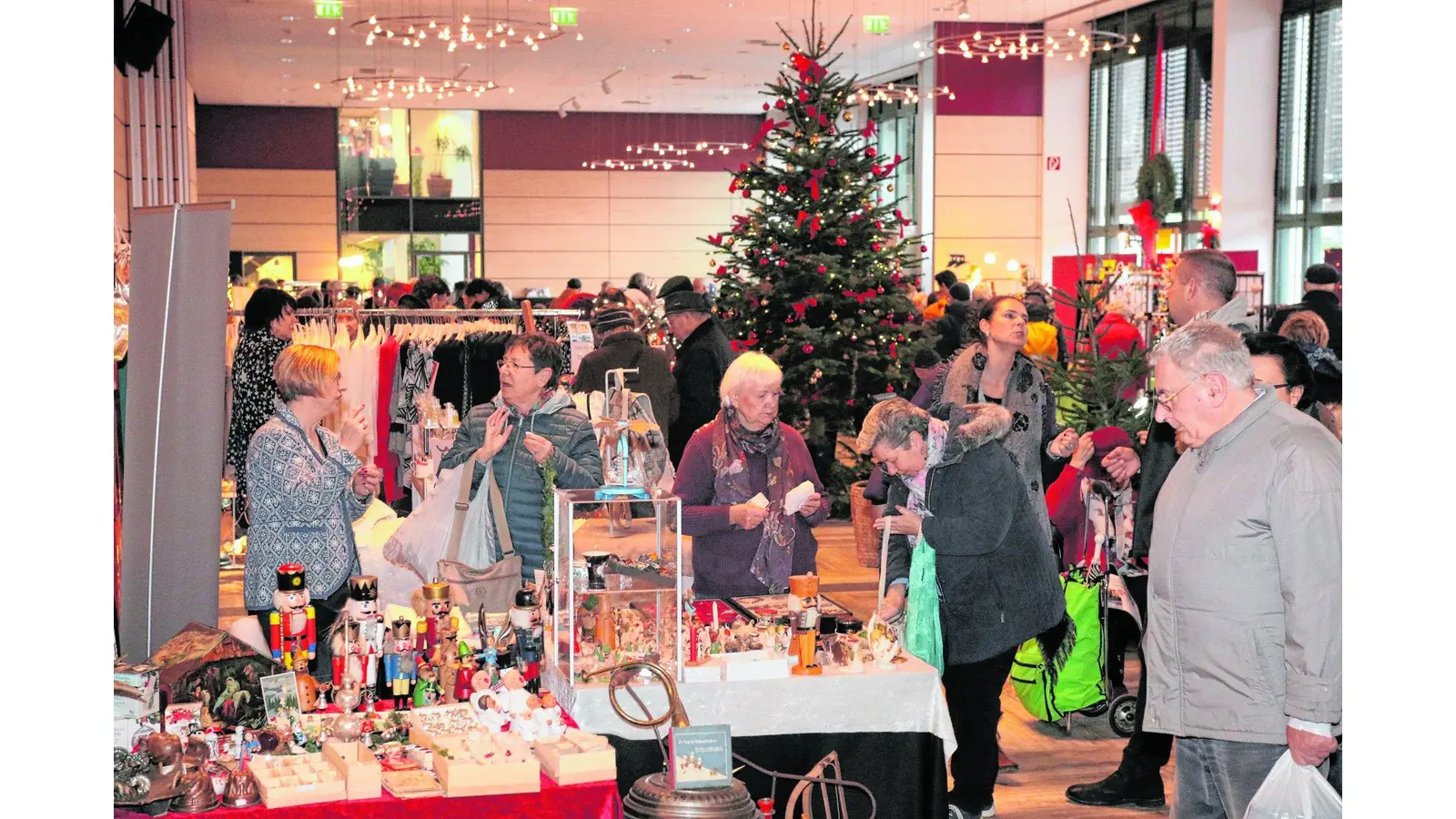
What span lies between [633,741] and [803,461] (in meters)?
1.37

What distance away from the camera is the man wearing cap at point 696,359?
A: 24.8 feet

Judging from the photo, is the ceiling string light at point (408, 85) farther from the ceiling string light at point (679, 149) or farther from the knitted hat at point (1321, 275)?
the knitted hat at point (1321, 275)

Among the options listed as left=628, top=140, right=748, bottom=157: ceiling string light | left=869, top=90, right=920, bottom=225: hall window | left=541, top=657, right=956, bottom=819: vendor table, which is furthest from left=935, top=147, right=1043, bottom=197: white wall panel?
left=541, top=657, right=956, bottom=819: vendor table

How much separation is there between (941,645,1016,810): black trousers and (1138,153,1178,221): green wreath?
492 inches

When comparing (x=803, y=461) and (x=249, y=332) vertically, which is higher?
(x=249, y=332)

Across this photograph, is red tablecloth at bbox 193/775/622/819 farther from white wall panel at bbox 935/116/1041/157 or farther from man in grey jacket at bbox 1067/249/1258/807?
white wall panel at bbox 935/116/1041/157

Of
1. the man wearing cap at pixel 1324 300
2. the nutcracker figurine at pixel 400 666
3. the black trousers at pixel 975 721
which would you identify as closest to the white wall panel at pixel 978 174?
the man wearing cap at pixel 1324 300

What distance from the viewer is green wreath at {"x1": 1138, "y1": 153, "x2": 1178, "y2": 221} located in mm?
15383

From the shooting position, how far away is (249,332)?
22.9 feet

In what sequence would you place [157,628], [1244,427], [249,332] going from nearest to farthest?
[1244,427] < [157,628] < [249,332]
